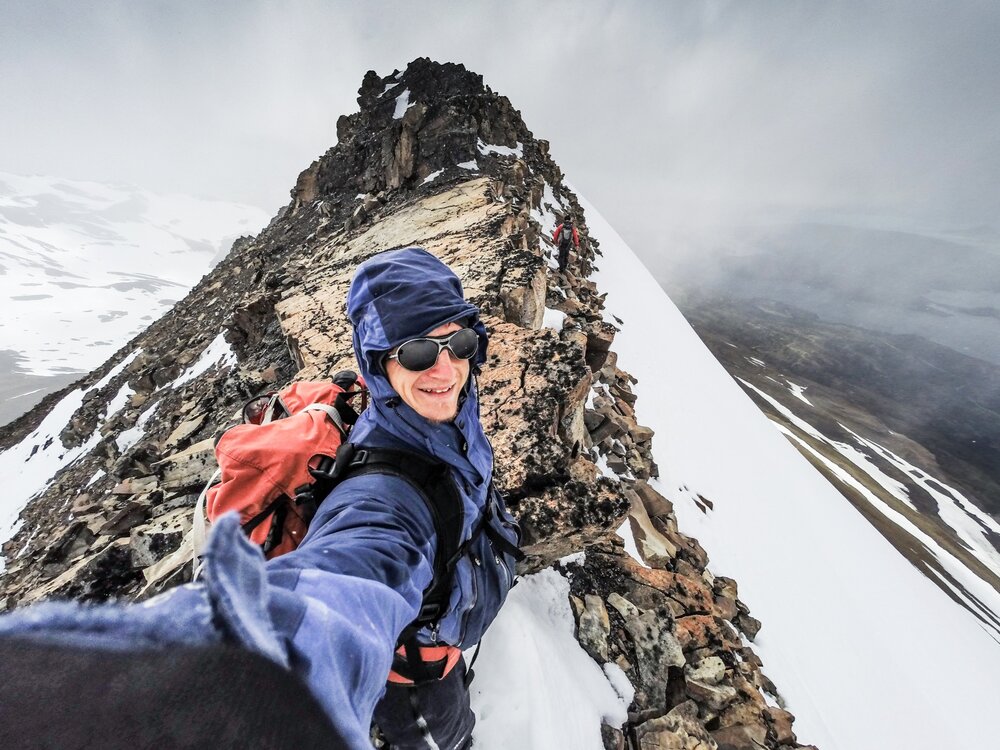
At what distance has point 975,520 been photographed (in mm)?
49219

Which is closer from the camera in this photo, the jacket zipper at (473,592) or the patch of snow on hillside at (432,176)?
the jacket zipper at (473,592)

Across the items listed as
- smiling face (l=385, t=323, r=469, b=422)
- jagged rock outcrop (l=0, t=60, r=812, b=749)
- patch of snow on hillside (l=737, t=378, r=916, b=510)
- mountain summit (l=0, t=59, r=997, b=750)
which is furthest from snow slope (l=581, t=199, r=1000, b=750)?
patch of snow on hillside (l=737, t=378, r=916, b=510)

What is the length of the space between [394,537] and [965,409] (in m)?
146

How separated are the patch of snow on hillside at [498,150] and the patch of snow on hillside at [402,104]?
4869 millimetres

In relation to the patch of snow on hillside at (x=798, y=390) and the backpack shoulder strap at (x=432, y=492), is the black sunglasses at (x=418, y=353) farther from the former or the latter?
the patch of snow on hillside at (x=798, y=390)

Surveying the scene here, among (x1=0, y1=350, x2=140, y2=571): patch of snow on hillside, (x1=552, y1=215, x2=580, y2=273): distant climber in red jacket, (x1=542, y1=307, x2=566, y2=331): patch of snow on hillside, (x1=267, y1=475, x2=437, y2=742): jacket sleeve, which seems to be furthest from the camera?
(x1=552, y1=215, x2=580, y2=273): distant climber in red jacket

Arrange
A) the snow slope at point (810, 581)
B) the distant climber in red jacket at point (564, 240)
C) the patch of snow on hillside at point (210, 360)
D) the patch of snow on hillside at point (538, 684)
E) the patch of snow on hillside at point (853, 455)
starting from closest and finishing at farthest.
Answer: the patch of snow on hillside at point (538, 684), the snow slope at point (810, 581), the patch of snow on hillside at point (210, 360), the distant climber in red jacket at point (564, 240), the patch of snow on hillside at point (853, 455)

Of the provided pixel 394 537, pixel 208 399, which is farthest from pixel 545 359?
pixel 208 399

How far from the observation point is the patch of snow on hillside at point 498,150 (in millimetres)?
16655

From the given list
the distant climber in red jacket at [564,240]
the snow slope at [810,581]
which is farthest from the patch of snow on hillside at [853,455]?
the distant climber in red jacket at [564,240]

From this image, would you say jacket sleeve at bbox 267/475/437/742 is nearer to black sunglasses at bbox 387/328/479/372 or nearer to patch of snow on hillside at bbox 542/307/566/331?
black sunglasses at bbox 387/328/479/372

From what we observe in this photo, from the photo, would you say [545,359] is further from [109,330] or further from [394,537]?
[109,330]

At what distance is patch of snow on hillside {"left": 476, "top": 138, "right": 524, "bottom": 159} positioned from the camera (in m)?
16.7

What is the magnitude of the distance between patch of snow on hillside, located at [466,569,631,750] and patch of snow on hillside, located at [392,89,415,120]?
2176 centimetres
